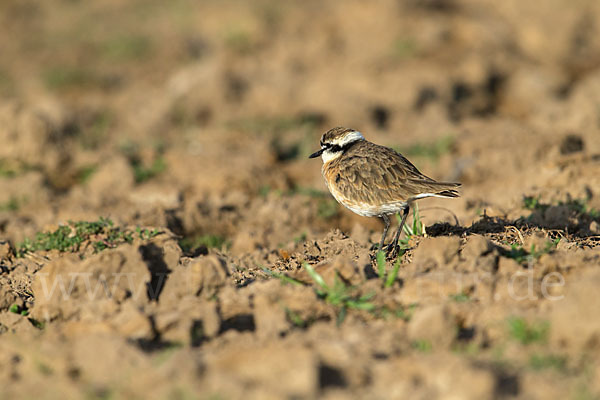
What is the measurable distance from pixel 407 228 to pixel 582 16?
42.8ft

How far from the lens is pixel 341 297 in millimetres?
5004

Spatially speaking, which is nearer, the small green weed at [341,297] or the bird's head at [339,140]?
the small green weed at [341,297]

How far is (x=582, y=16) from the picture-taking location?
17516 mm

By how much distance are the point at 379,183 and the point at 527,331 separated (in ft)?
8.29

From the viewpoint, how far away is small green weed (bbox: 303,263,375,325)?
195 inches

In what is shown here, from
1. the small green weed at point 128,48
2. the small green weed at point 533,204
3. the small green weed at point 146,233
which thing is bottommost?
the small green weed at point 533,204

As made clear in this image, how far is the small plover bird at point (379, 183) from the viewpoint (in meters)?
6.57

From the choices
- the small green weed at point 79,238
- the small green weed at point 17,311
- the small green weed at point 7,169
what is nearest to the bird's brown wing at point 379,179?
the small green weed at point 79,238

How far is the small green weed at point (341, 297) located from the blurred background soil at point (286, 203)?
0.03 metres

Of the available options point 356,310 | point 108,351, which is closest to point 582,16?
point 356,310

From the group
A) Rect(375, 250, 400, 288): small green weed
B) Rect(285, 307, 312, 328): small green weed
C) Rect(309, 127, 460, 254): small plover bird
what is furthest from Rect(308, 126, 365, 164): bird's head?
Rect(285, 307, 312, 328): small green weed

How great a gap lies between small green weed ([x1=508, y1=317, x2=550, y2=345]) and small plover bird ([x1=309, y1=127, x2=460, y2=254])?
208 cm

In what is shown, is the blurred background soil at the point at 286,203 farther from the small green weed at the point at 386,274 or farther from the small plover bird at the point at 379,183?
the small plover bird at the point at 379,183

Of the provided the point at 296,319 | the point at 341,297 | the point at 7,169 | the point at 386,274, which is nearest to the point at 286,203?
the point at 386,274
